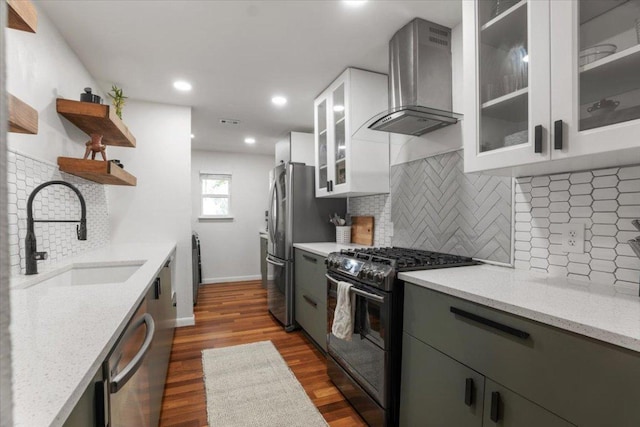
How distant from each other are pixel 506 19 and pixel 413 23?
27.6 inches

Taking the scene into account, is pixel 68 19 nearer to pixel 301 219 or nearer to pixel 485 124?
pixel 301 219

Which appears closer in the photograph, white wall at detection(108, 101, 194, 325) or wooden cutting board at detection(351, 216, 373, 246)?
wooden cutting board at detection(351, 216, 373, 246)

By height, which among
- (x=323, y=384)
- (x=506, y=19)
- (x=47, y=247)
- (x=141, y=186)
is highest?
(x=506, y=19)

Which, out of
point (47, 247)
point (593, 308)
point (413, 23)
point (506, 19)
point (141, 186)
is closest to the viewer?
point (593, 308)

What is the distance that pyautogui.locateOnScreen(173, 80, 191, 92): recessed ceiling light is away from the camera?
107 inches

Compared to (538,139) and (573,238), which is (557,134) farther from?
(573,238)

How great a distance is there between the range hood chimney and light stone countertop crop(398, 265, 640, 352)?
3.18 ft

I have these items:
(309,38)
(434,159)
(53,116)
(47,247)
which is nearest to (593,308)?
(434,159)

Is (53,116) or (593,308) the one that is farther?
(53,116)

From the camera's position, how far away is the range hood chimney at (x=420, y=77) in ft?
6.28

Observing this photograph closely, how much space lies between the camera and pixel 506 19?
1349mm

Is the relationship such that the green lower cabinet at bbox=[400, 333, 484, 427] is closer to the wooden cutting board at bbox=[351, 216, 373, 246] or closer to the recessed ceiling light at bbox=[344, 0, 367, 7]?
the wooden cutting board at bbox=[351, 216, 373, 246]

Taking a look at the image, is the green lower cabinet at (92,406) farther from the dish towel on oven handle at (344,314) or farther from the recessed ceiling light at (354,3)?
the recessed ceiling light at (354,3)

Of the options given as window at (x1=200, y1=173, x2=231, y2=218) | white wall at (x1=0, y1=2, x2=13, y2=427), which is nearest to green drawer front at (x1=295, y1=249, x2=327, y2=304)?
white wall at (x1=0, y1=2, x2=13, y2=427)
